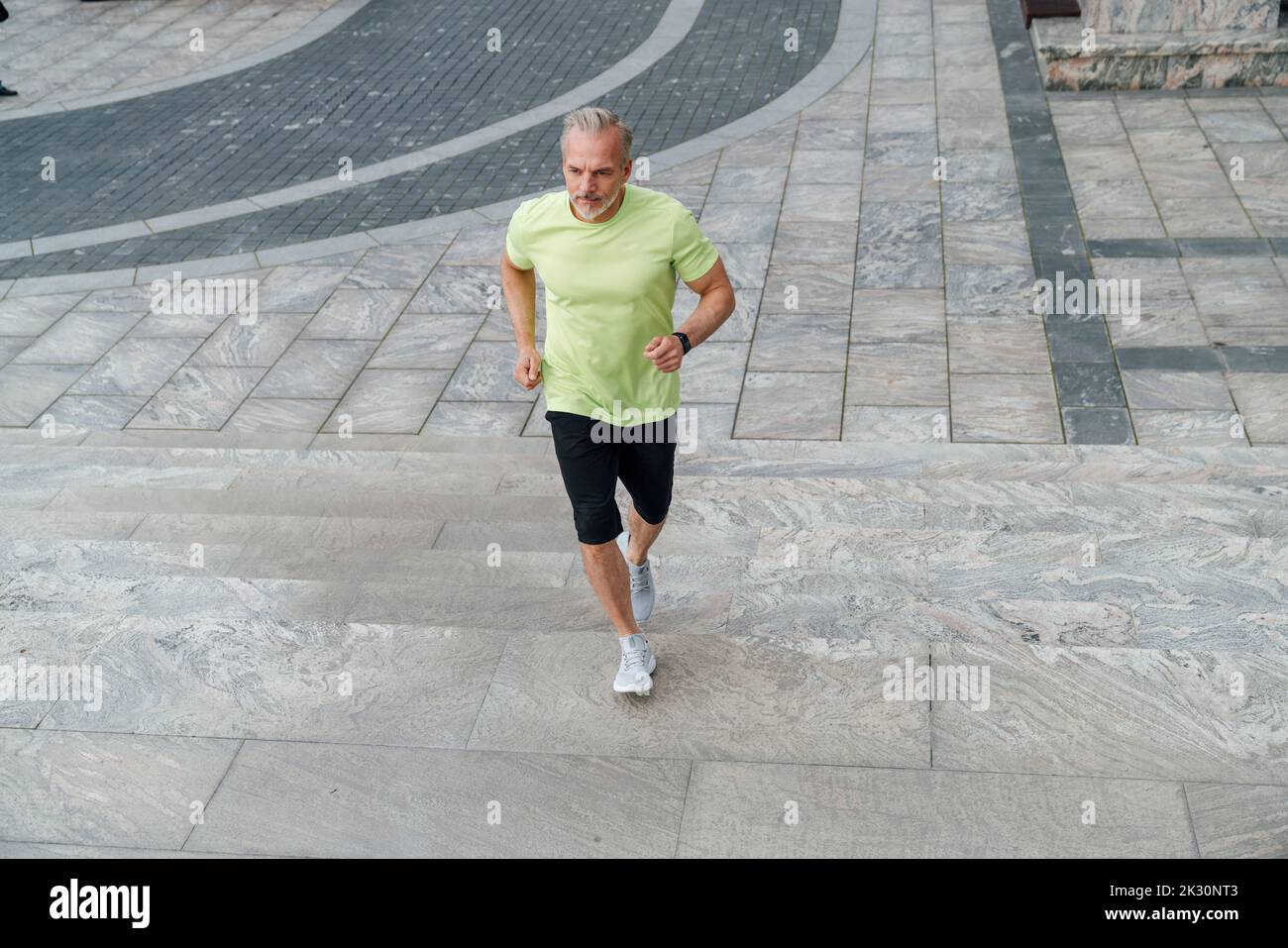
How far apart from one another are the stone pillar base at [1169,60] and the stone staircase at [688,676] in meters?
6.49

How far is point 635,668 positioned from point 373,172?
7.57m

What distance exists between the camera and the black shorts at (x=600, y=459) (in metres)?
4.07

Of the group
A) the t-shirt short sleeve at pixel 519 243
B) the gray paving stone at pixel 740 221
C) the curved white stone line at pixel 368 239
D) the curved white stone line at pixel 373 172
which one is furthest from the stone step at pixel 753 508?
the curved white stone line at pixel 373 172

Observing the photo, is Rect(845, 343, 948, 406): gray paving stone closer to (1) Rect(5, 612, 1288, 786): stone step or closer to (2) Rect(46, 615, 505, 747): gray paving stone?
(1) Rect(5, 612, 1288, 786): stone step

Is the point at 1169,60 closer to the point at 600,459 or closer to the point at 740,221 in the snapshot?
the point at 740,221

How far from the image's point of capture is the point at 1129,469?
6.05m

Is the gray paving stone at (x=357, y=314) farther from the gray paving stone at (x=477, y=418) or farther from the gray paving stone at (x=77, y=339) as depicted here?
the gray paving stone at (x=77, y=339)

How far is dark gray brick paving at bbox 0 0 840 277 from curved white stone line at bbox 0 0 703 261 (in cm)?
12

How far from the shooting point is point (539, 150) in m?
10.9

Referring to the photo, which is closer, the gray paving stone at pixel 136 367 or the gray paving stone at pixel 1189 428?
the gray paving stone at pixel 1189 428

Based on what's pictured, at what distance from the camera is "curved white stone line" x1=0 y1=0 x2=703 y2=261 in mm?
9781

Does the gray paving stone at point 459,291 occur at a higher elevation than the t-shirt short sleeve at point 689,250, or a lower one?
lower

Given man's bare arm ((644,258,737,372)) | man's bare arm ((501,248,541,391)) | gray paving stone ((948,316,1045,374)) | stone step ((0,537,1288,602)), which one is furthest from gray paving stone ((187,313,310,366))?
man's bare arm ((644,258,737,372))
